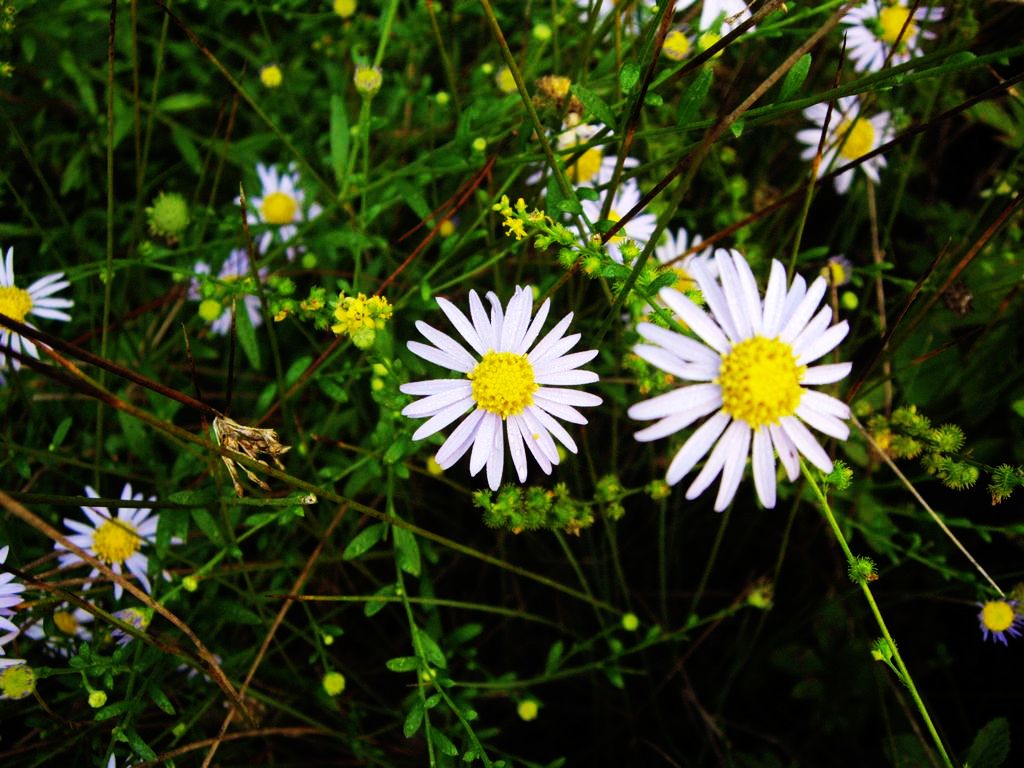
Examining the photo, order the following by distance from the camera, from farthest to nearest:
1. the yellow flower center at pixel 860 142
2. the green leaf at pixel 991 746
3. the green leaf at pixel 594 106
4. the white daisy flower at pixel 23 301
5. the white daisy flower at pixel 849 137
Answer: the yellow flower center at pixel 860 142
the white daisy flower at pixel 849 137
the white daisy flower at pixel 23 301
the green leaf at pixel 991 746
the green leaf at pixel 594 106

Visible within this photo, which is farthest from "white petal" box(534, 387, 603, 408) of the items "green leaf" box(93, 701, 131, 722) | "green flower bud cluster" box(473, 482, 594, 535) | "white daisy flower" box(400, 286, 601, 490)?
"green leaf" box(93, 701, 131, 722)

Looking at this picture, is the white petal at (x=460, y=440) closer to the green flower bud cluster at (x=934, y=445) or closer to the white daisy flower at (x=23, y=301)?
the green flower bud cluster at (x=934, y=445)

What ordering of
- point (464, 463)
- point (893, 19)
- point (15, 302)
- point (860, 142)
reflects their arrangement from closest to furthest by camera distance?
point (15, 302)
point (464, 463)
point (893, 19)
point (860, 142)

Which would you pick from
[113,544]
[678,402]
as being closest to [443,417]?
[678,402]

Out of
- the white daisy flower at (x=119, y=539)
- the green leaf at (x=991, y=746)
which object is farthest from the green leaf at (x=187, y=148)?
the green leaf at (x=991, y=746)

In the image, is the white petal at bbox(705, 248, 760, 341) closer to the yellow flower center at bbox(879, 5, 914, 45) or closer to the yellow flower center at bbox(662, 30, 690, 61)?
the yellow flower center at bbox(662, 30, 690, 61)

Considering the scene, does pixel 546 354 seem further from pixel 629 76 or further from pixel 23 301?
pixel 23 301
